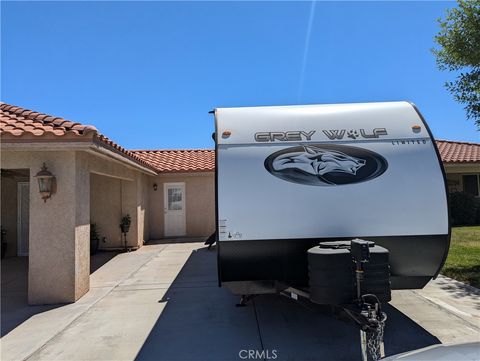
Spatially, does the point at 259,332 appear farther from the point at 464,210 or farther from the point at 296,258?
the point at 464,210

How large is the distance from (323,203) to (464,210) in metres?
Result: 15.2

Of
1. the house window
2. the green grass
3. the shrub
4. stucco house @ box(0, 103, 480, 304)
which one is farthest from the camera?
the house window

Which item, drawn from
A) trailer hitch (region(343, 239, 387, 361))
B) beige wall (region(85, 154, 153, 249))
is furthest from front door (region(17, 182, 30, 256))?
trailer hitch (region(343, 239, 387, 361))

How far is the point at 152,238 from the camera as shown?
14.7 metres

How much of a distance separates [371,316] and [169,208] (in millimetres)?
12220

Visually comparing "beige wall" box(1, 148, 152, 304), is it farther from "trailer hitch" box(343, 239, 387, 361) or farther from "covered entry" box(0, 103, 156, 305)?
"trailer hitch" box(343, 239, 387, 361)

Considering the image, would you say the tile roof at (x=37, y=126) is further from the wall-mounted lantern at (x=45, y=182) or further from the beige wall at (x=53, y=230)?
the wall-mounted lantern at (x=45, y=182)

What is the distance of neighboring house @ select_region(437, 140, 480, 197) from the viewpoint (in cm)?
1659

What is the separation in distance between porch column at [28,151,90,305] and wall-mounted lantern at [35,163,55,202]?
118 mm

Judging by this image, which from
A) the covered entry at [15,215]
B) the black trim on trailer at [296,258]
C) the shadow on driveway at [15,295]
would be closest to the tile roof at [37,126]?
the shadow on driveway at [15,295]

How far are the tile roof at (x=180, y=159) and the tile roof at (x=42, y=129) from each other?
7089 millimetres

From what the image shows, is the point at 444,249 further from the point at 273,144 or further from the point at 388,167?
the point at 273,144

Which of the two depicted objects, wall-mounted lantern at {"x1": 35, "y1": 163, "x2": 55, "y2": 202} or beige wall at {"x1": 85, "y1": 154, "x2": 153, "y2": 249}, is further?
beige wall at {"x1": 85, "y1": 154, "x2": 153, "y2": 249}

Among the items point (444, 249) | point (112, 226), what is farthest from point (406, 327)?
point (112, 226)
